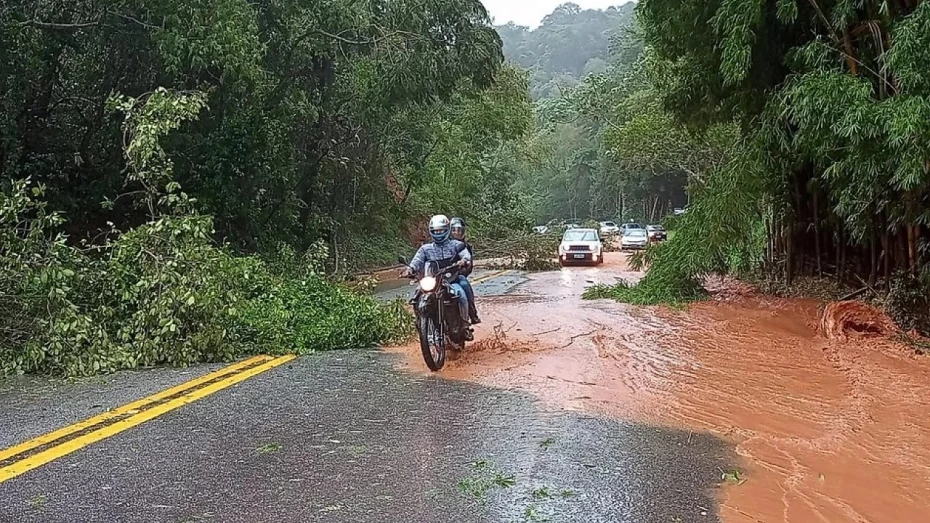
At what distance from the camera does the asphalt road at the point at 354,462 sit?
477 cm

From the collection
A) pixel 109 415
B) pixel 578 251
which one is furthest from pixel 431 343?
pixel 578 251

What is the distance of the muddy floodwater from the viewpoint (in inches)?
210

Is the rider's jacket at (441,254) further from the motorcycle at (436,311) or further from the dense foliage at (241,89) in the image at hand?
the dense foliage at (241,89)

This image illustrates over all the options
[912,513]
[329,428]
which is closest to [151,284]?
[329,428]

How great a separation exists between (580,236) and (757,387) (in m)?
25.2

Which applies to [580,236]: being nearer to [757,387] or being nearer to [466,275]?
[466,275]

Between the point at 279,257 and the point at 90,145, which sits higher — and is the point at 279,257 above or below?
below

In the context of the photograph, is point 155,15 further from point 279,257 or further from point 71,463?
point 71,463

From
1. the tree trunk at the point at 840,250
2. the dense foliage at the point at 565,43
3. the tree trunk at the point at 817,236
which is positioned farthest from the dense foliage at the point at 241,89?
the dense foliage at the point at 565,43

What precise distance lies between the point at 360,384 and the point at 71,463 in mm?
3271

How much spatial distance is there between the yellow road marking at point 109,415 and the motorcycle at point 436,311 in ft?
6.36

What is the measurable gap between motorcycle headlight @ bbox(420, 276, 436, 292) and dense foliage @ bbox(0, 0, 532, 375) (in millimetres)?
2060

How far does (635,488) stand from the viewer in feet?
17.0

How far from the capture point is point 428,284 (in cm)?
926
